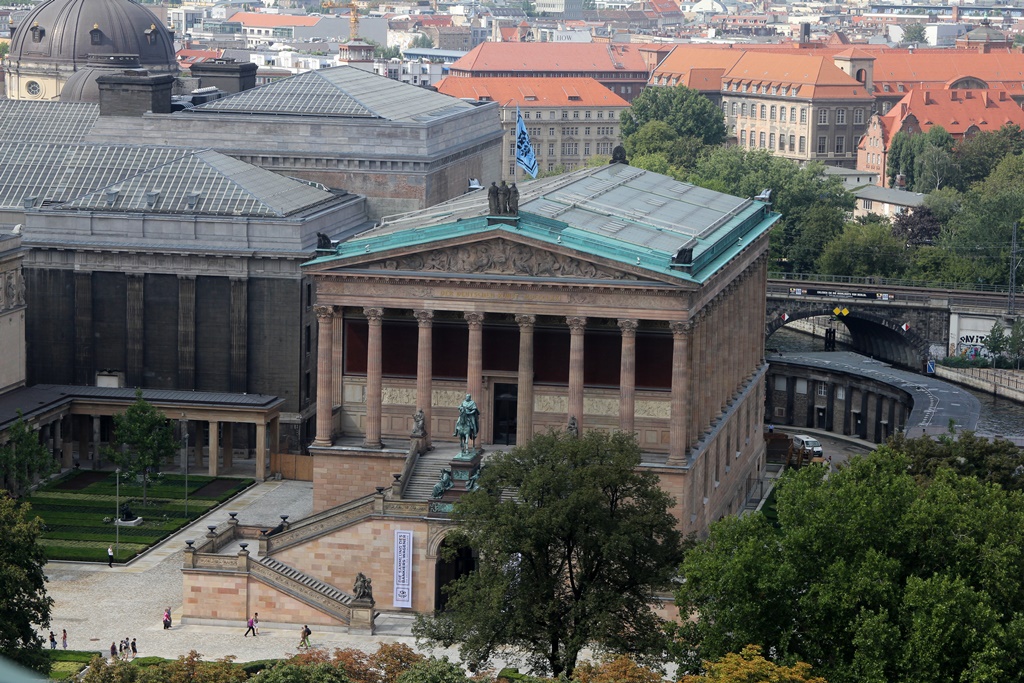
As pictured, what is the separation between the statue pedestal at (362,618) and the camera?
131 meters

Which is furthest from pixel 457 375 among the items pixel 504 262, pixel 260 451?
pixel 260 451

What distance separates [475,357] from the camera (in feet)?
474

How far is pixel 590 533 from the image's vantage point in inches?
4587

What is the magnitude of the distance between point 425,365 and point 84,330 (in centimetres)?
3751

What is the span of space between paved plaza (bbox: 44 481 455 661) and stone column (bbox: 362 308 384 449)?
13.0 meters

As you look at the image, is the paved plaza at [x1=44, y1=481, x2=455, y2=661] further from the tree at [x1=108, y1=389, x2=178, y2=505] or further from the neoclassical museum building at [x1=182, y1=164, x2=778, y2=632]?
the tree at [x1=108, y1=389, x2=178, y2=505]

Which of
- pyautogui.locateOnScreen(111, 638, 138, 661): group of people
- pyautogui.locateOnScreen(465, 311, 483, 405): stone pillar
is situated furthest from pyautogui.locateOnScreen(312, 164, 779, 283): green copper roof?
pyautogui.locateOnScreen(111, 638, 138, 661): group of people

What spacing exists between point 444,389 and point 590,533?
33.4 metres

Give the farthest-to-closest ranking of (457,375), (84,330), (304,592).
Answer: (84,330)
(457,375)
(304,592)

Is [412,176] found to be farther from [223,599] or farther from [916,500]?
[916,500]

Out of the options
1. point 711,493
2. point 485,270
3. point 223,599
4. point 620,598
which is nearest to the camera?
point 620,598

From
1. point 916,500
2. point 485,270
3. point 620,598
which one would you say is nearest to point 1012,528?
point 916,500

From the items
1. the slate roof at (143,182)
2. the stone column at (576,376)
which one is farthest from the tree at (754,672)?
the slate roof at (143,182)

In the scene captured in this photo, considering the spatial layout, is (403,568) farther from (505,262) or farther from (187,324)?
(187,324)
